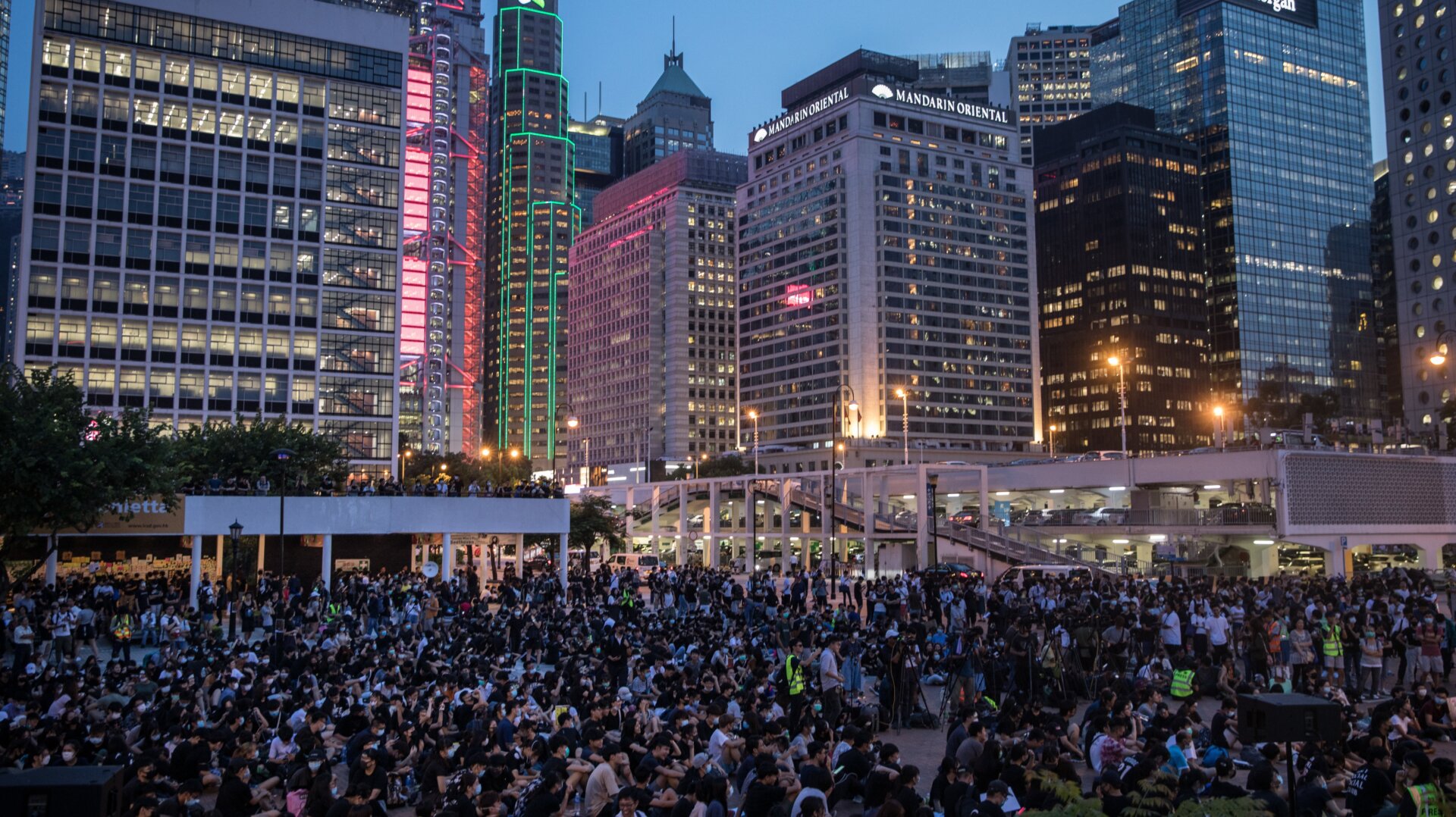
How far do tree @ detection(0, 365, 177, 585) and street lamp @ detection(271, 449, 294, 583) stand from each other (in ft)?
11.8

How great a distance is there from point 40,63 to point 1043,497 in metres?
76.1

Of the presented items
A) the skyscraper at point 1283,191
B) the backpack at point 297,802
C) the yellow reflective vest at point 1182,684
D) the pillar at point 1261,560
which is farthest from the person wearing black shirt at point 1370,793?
the skyscraper at point 1283,191

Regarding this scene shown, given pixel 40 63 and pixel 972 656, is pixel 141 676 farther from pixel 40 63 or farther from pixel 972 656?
pixel 40 63

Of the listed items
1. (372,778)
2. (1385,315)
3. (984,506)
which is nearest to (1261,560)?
(984,506)

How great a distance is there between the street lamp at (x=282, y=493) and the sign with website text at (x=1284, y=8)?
607 feet

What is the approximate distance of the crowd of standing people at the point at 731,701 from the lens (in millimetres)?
13188

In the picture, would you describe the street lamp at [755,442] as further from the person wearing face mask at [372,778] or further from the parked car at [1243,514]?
the person wearing face mask at [372,778]

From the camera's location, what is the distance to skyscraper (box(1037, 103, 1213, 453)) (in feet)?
574

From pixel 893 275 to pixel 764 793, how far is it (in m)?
147

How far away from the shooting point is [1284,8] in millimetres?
188125

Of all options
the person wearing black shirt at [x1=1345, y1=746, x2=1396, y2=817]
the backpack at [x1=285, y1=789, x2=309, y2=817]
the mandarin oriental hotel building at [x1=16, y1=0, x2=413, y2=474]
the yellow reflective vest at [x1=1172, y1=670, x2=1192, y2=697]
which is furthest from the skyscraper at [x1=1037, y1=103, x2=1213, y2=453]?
the backpack at [x1=285, y1=789, x2=309, y2=817]

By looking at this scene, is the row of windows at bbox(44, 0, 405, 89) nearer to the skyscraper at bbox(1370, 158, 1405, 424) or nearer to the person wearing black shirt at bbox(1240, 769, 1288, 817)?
the person wearing black shirt at bbox(1240, 769, 1288, 817)

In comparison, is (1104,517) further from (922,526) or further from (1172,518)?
(922,526)

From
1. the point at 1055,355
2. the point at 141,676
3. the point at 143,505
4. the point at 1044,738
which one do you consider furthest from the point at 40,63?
the point at 1055,355
